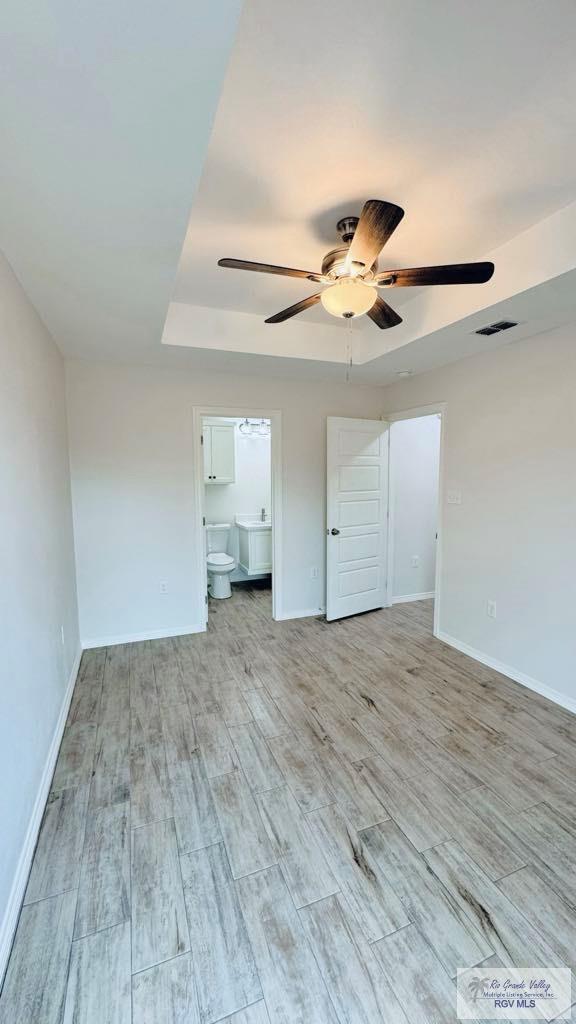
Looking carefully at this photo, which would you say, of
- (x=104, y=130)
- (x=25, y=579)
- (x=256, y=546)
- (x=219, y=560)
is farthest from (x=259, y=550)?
(x=104, y=130)

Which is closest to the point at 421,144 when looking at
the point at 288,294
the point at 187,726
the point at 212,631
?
the point at 288,294

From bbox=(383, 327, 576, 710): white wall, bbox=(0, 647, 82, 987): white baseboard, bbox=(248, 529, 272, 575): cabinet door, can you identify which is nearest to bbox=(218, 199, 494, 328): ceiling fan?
bbox=(383, 327, 576, 710): white wall

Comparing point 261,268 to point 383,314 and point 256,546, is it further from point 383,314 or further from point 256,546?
point 256,546

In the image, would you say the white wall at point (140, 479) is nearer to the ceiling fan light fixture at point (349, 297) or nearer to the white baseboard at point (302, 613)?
the white baseboard at point (302, 613)

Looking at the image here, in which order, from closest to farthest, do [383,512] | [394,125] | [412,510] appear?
1. [394,125]
2. [383,512]
3. [412,510]

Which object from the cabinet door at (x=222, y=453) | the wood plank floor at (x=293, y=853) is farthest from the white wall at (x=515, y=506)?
the cabinet door at (x=222, y=453)

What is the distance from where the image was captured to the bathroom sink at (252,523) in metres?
5.07

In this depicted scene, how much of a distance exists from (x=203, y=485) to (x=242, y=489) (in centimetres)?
178

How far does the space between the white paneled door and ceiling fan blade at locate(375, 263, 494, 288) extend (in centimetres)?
215

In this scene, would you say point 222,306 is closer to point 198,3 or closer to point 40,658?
point 198,3

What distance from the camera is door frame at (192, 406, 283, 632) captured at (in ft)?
12.1

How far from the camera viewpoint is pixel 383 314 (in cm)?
217

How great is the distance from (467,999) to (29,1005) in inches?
50.4

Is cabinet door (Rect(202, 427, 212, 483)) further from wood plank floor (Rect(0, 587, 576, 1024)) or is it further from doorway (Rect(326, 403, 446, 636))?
wood plank floor (Rect(0, 587, 576, 1024))
